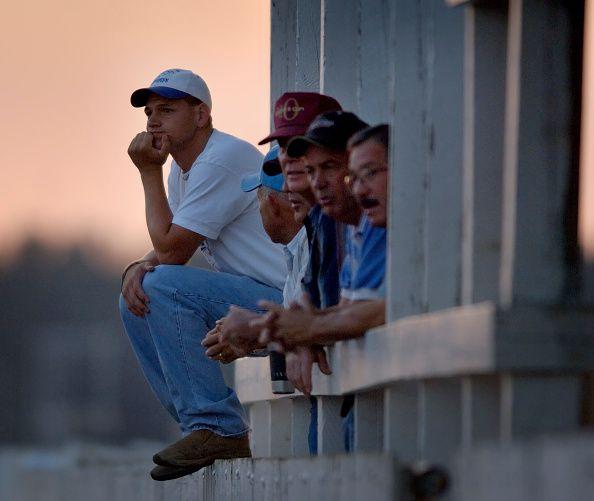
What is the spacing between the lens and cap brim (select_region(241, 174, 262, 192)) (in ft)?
23.6

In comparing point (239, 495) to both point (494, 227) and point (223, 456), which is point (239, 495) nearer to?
point (223, 456)

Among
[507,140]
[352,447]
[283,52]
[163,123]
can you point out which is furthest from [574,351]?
[283,52]

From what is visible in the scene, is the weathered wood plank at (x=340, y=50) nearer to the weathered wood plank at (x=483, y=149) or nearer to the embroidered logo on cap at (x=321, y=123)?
the embroidered logo on cap at (x=321, y=123)

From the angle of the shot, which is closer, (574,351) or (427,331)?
(574,351)

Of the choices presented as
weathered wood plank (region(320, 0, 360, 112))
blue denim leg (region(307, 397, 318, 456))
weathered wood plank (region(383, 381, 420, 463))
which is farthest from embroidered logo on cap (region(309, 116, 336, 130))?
weathered wood plank (region(383, 381, 420, 463))

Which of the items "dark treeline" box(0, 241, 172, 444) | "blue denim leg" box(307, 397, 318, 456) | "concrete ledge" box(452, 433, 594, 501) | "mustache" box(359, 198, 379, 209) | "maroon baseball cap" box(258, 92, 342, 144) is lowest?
"dark treeline" box(0, 241, 172, 444)

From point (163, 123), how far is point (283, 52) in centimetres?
131

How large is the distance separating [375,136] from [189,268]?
2.01 metres

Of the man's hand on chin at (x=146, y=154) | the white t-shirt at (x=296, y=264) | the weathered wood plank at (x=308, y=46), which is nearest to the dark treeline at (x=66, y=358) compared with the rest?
the weathered wood plank at (x=308, y=46)

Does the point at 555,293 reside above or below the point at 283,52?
below

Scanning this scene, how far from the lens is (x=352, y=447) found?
5848mm

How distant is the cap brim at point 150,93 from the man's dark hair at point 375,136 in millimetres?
2326

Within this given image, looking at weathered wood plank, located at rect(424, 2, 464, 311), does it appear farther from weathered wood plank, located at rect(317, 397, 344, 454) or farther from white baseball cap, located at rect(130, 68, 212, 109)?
white baseball cap, located at rect(130, 68, 212, 109)

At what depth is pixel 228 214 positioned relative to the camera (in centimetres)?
774
